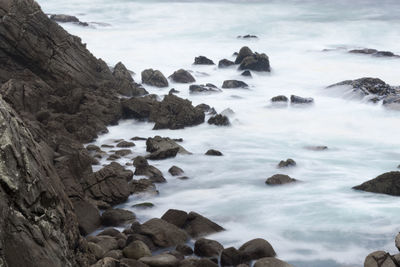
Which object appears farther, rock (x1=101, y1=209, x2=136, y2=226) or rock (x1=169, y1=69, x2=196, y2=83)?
rock (x1=169, y1=69, x2=196, y2=83)

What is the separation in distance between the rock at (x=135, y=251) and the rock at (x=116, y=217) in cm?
129

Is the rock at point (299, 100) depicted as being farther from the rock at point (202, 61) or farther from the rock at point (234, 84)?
the rock at point (202, 61)

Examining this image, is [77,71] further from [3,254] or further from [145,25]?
[145,25]

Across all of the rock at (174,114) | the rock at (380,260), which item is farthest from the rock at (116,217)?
the rock at (174,114)

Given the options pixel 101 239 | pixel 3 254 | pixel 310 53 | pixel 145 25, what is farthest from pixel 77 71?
pixel 145 25

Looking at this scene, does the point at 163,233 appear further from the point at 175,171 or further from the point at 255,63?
the point at 255,63

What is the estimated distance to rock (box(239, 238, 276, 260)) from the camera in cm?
693

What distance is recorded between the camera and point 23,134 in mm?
4953

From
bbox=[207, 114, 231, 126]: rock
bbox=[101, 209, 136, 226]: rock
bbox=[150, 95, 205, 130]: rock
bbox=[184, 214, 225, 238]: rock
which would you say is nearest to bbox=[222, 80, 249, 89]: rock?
bbox=[207, 114, 231, 126]: rock

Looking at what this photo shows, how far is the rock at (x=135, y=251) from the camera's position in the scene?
666cm

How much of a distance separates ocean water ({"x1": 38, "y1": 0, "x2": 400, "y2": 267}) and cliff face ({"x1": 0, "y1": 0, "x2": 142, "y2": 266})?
0.95 metres

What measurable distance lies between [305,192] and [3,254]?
6.13 meters

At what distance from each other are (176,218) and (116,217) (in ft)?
2.68

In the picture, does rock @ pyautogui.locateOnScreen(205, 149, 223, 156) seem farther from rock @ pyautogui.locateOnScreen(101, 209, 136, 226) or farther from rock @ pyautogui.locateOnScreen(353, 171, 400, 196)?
rock @ pyautogui.locateOnScreen(101, 209, 136, 226)
